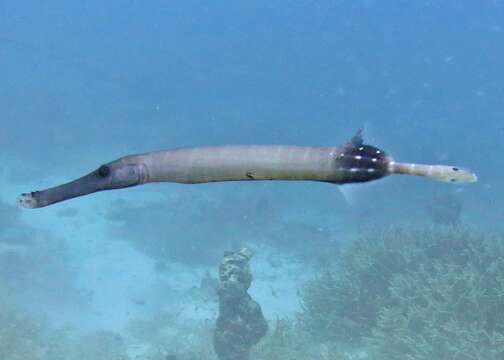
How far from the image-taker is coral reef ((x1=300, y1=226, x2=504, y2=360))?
9414 millimetres

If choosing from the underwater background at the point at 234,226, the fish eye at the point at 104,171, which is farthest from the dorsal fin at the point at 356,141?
the fish eye at the point at 104,171

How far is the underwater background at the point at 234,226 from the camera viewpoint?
10992 millimetres

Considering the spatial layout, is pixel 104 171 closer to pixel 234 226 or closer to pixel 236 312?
pixel 236 312

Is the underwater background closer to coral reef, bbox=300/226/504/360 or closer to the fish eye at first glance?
coral reef, bbox=300/226/504/360

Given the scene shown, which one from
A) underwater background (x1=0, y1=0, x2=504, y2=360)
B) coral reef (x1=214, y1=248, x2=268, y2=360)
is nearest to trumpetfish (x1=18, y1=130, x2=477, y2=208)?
underwater background (x1=0, y1=0, x2=504, y2=360)

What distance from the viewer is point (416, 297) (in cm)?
1073

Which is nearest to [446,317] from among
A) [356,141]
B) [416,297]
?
[416,297]

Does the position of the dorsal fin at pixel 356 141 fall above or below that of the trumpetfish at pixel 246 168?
above

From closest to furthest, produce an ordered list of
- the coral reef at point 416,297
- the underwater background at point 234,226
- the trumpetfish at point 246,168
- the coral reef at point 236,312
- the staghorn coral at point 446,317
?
1. the trumpetfish at point 246,168
2. the staghorn coral at point 446,317
3. the coral reef at point 416,297
4. the coral reef at point 236,312
5. the underwater background at point 234,226

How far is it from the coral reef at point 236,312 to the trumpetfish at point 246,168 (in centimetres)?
817

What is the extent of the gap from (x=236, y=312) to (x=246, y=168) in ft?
28.2

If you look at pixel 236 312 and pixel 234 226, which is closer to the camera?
pixel 236 312

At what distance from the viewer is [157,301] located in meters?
16.5

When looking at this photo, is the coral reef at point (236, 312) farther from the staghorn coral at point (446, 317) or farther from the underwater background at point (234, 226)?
the staghorn coral at point (446, 317)
